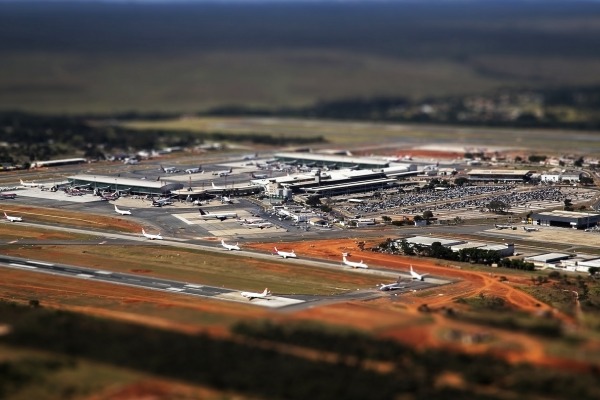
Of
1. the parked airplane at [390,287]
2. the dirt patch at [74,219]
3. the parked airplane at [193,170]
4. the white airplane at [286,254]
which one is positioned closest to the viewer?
the parked airplane at [390,287]

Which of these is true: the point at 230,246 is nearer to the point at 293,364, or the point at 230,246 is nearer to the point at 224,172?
the point at 293,364

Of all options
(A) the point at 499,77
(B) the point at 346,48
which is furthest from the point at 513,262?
(B) the point at 346,48

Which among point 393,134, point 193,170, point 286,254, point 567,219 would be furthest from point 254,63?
point 286,254

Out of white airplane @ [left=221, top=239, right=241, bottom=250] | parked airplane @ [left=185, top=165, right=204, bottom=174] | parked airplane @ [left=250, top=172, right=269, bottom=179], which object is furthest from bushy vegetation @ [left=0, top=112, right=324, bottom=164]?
white airplane @ [left=221, top=239, right=241, bottom=250]

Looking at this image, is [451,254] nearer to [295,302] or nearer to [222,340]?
[295,302]

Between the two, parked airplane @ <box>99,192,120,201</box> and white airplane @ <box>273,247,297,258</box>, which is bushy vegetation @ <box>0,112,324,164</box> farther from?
white airplane @ <box>273,247,297,258</box>

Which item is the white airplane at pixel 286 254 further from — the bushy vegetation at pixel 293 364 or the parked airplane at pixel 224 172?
the parked airplane at pixel 224 172

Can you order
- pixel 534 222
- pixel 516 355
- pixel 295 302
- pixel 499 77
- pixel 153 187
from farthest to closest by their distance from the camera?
pixel 499 77 < pixel 153 187 < pixel 534 222 < pixel 295 302 < pixel 516 355

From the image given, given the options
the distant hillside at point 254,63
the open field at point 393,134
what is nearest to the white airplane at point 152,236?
the open field at point 393,134
